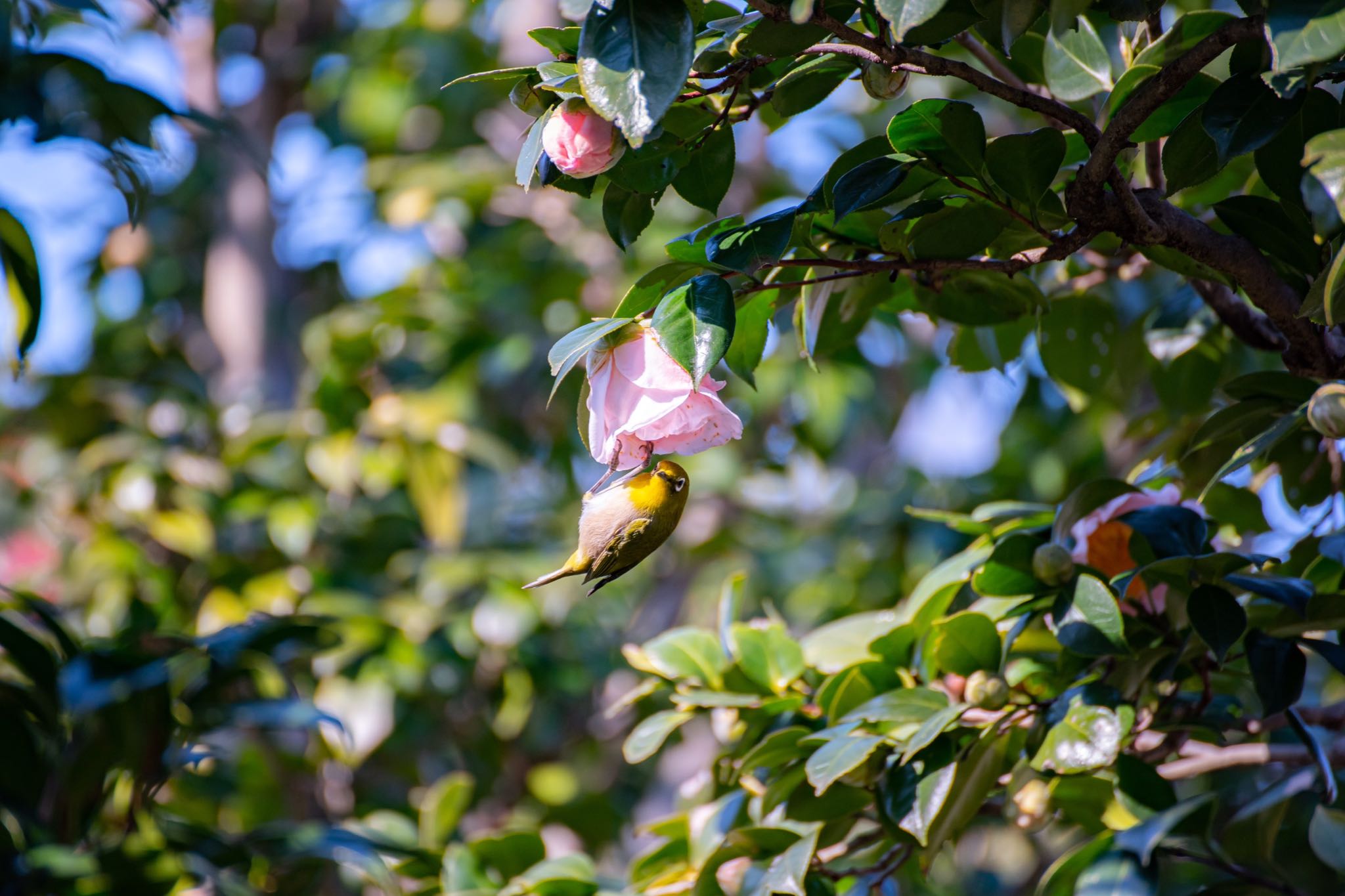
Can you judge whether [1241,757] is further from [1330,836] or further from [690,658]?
[690,658]

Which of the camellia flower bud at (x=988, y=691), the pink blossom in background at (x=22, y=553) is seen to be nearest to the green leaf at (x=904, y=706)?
the camellia flower bud at (x=988, y=691)

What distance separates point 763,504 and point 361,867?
1.41m

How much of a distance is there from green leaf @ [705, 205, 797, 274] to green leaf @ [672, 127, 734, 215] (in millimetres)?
62

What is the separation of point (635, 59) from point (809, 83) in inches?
6.4

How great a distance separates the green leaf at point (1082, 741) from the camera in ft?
1.93

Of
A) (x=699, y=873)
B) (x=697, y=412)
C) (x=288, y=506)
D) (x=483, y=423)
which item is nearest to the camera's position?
(x=697, y=412)

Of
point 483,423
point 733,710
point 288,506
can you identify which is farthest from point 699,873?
point 483,423

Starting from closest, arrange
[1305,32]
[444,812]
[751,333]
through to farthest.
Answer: [1305,32] → [751,333] → [444,812]

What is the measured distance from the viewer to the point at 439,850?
1001 mm

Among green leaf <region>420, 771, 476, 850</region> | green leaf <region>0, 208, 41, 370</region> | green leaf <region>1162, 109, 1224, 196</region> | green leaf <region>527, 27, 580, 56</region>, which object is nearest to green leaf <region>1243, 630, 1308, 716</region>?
green leaf <region>1162, 109, 1224, 196</region>

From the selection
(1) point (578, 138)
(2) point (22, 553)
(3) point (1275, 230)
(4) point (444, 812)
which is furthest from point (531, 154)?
(2) point (22, 553)

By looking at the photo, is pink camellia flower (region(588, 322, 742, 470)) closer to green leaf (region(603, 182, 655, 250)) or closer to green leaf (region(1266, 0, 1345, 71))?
green leaf (region(603, 182, 655, 250))

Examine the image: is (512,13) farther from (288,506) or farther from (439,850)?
(439,850)

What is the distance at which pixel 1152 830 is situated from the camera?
2.02 feet
